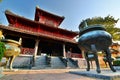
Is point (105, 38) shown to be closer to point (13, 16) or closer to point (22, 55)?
point (22, 55)

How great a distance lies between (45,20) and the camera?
20.2m

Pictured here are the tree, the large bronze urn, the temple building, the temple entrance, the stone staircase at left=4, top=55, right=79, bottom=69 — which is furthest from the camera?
the tree

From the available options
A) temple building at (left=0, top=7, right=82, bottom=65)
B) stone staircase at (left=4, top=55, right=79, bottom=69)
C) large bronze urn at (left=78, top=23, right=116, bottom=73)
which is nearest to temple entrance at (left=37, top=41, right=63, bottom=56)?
temple building at (left=0, top=7, right=82, bottom=65)

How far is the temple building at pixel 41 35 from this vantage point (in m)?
13.6

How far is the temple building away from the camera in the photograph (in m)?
13.6

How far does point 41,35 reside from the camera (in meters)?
13.7

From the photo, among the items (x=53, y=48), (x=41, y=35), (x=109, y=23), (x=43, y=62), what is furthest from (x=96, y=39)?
(x=109, y=23)

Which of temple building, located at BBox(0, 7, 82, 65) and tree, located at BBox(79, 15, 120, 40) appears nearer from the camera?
temple building, located at BBox(0, 7, 82, 65)

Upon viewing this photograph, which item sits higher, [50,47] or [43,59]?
[50,47]

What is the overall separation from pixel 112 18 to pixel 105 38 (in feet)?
73.1

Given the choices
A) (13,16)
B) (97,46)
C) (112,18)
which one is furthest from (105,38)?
(112,18)

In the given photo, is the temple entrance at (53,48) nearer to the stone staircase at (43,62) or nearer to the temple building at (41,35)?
the temple building at (41,35)

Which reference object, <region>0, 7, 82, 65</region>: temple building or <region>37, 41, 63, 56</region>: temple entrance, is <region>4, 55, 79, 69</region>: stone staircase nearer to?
<region>0, 7, 82, 65</region>: temple building

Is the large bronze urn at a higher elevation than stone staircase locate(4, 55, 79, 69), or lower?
higher
